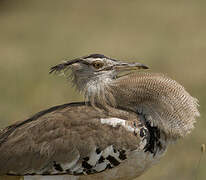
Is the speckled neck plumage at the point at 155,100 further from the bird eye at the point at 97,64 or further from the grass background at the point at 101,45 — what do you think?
the grass background at the point at 101,45

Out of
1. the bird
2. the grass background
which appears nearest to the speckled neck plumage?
the bird

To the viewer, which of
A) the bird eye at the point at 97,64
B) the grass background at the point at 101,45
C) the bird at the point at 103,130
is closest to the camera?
the bird at the point at 103,130

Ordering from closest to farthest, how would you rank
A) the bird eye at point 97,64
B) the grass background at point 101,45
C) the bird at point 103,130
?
the bird at point 103,130 < the bird eye at point 97,64 < the grass background at point 101,45

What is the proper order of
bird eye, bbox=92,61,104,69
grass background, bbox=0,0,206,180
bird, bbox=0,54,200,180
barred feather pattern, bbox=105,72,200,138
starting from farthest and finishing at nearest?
grass background, bbox=0,0,206,180 → bird eye, bbox=92,61,104,69 → barred feather pattern, bbox=105,72,200,138 → bird, bbox=0,54,200,180

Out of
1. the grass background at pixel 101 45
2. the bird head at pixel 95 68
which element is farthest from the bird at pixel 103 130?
the grass background at pixel 101 45

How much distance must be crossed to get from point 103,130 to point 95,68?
48 centimetres

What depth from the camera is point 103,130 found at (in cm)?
373

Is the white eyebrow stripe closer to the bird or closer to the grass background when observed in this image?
the bird

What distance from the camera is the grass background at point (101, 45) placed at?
20.7 ft

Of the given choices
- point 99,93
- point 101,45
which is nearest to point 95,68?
point 99,93

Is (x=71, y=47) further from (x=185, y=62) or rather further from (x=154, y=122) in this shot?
(x=154, y=122)

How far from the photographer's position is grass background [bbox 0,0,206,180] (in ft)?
20.7

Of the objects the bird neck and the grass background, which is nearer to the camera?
the bird neck

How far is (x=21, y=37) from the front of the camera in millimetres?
12469
